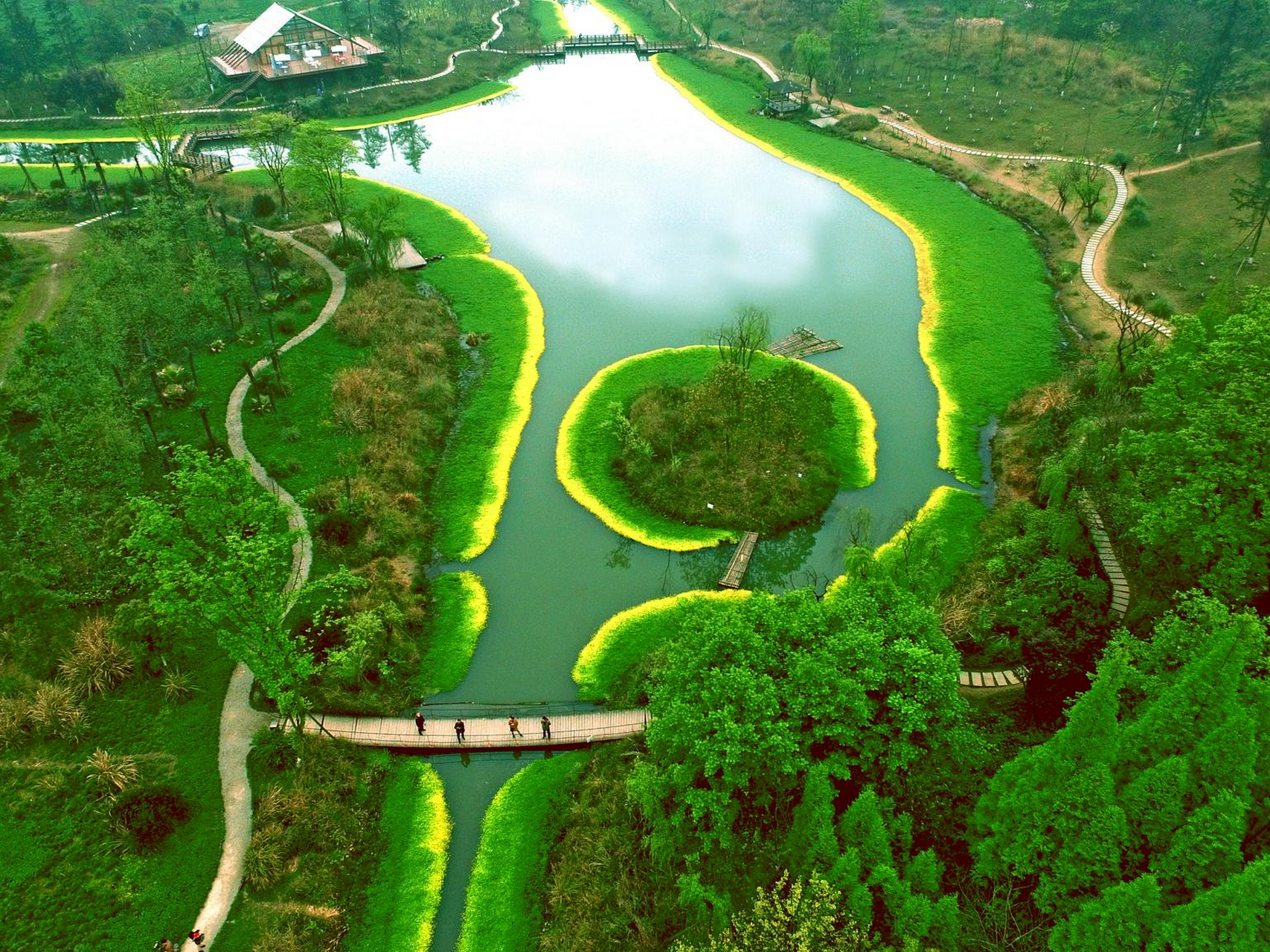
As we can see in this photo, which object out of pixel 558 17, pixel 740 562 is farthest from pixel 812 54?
pixel 740 562

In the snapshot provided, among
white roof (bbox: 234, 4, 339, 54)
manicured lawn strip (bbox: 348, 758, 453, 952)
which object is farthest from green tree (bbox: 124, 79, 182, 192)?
manicured lawn strip (bbox: 348, 758, 453, 952)

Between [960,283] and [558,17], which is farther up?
[558,17]

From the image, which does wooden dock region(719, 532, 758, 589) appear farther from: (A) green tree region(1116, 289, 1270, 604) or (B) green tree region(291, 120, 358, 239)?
(B) green tree region(291, 120, 358, 239)

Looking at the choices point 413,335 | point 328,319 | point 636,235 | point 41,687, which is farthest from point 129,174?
point 41,687

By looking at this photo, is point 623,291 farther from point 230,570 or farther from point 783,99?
point 783,99

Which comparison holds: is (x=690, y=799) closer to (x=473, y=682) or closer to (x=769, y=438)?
(x=473, y=682)
